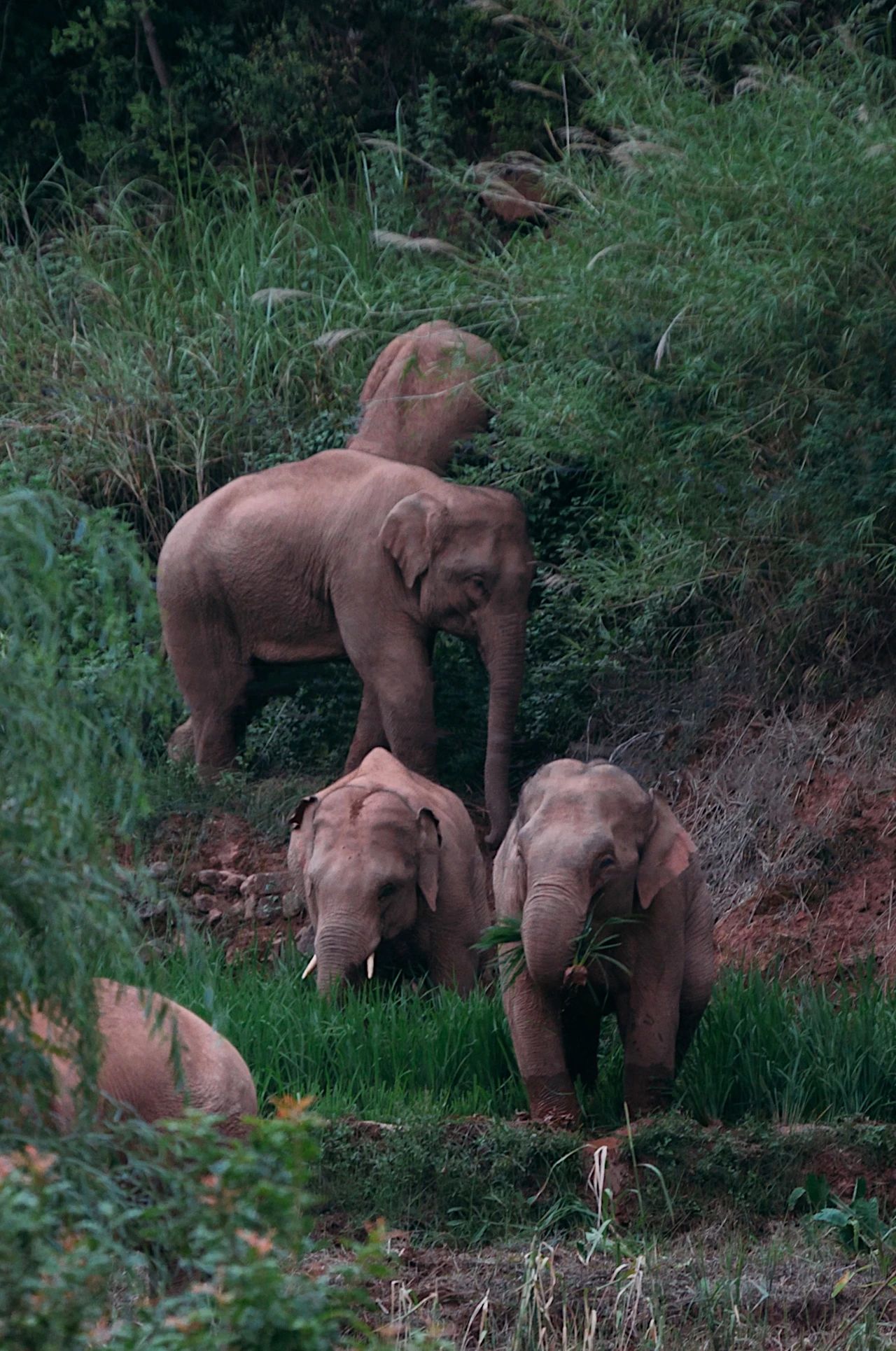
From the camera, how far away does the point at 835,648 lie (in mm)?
9688

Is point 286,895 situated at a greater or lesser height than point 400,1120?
lesser

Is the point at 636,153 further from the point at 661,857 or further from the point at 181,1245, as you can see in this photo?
the point at 181,1245

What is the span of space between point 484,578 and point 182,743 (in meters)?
2.56

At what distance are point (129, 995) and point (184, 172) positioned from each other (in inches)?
523

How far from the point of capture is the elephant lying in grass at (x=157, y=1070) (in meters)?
4.15

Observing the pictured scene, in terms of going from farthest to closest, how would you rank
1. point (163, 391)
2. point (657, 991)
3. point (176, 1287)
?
point (163, 391) < point (657, 991) < point (176, 1287)

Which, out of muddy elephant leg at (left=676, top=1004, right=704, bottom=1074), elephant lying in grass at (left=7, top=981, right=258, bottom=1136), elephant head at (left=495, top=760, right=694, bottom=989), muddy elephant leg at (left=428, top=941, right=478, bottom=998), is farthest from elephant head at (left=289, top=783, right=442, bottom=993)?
elephant lying in grass at (left=7, top=981, right=258, bottom=1136)

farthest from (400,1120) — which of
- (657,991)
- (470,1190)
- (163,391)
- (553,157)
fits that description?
(553,157)

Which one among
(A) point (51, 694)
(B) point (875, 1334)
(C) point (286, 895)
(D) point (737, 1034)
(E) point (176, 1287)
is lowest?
(C) point (286, 895)

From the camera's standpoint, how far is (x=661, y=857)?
631 centimetres

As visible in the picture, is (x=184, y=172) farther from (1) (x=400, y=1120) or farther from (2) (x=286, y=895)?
(1) (x=400, y=1120)

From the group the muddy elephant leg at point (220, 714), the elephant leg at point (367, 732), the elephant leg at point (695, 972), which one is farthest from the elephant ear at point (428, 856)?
the muddy elephant leg at point (220, 714)

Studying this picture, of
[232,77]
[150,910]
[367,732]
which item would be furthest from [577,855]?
[232,77]

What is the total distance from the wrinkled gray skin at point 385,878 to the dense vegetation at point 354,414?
40cm
